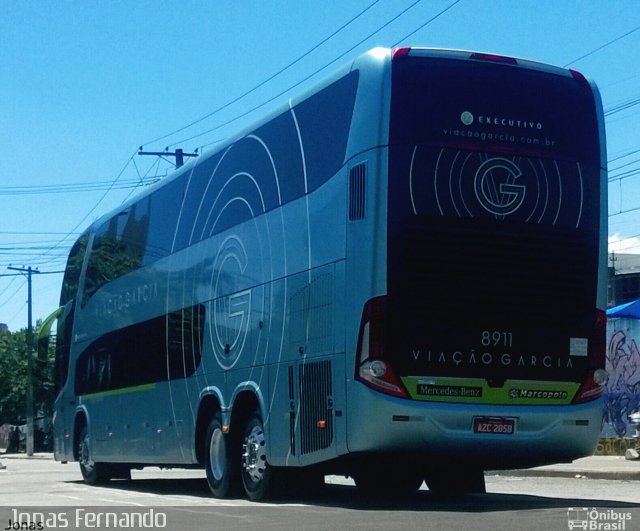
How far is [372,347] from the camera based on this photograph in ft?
39.7

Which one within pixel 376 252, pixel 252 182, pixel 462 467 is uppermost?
pixel 252 182

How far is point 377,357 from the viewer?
12055mm

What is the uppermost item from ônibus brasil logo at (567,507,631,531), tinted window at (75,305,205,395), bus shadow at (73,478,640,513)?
tinted window at (75,305,205,395)

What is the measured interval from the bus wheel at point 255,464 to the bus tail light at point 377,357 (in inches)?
95.7

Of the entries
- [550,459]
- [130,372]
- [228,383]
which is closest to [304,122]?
[228,383]

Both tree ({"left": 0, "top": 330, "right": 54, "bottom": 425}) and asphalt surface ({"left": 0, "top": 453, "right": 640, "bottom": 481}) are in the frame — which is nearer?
asphalt surface ({"left": 0, "top": 453, "right": 640, "bottom": 481})

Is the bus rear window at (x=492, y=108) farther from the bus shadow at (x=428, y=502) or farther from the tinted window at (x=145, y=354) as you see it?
the tinted window at (x=145, y=354)

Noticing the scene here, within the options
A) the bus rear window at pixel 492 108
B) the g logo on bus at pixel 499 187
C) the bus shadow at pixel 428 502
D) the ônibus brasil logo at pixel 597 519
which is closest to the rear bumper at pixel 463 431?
the bus shadow at pixel 428 502

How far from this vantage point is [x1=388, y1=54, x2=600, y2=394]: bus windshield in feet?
40.2

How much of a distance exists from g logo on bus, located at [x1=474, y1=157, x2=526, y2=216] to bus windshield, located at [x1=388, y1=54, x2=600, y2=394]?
0.03ft

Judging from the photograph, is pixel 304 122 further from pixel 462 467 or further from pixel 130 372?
pixel 130 372

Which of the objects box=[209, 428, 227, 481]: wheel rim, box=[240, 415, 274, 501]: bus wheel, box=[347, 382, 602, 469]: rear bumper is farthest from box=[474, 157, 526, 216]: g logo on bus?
box=[209, 428, 227, 481]: wheel rim

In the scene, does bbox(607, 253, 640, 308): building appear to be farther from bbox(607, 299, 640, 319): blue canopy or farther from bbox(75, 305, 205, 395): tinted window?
bbox(75, 305, 205, 395): tinted window

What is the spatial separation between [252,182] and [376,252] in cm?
341
